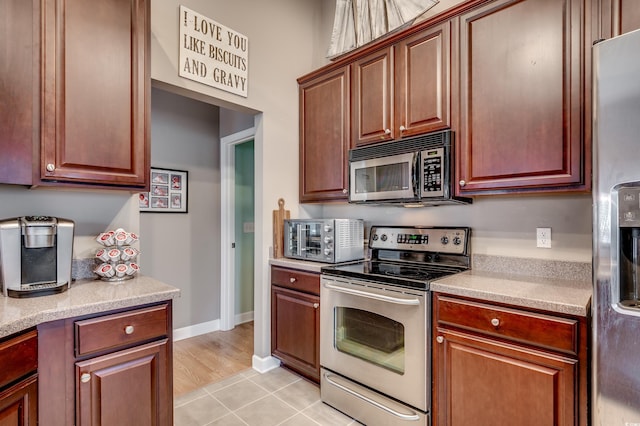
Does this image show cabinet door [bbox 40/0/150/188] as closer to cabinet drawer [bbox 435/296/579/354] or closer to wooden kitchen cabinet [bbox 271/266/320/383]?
wooden kitchen cabinet [bbox 271/266/320/383]

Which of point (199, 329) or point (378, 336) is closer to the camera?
point (378, 336)

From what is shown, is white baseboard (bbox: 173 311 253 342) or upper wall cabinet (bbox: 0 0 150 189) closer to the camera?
upper wall cabinet (bbox: 0 0 150 189)

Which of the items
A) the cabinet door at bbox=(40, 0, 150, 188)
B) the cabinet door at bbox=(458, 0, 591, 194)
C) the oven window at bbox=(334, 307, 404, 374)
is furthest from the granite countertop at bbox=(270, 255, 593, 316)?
the cabinet door at bbox=(40, 0, 150, 188)

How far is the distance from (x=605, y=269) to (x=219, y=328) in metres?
3.33

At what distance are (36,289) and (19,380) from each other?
0.42 metres

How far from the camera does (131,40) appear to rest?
66.3 inches

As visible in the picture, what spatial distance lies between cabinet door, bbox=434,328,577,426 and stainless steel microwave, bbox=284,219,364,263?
90cm

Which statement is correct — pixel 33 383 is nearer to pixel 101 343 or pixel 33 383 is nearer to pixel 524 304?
pixel 101 343

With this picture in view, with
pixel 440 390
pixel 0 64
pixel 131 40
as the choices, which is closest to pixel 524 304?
pixel 440 390

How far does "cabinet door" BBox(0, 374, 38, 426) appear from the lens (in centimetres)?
110

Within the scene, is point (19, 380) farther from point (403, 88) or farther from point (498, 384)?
point (403, 88)

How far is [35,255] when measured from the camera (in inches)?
58.7

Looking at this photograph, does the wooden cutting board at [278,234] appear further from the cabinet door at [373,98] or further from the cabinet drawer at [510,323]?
the cabinet drawer at [510,323]

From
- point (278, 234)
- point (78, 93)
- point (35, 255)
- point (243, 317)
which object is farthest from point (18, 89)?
point (243, 317)
